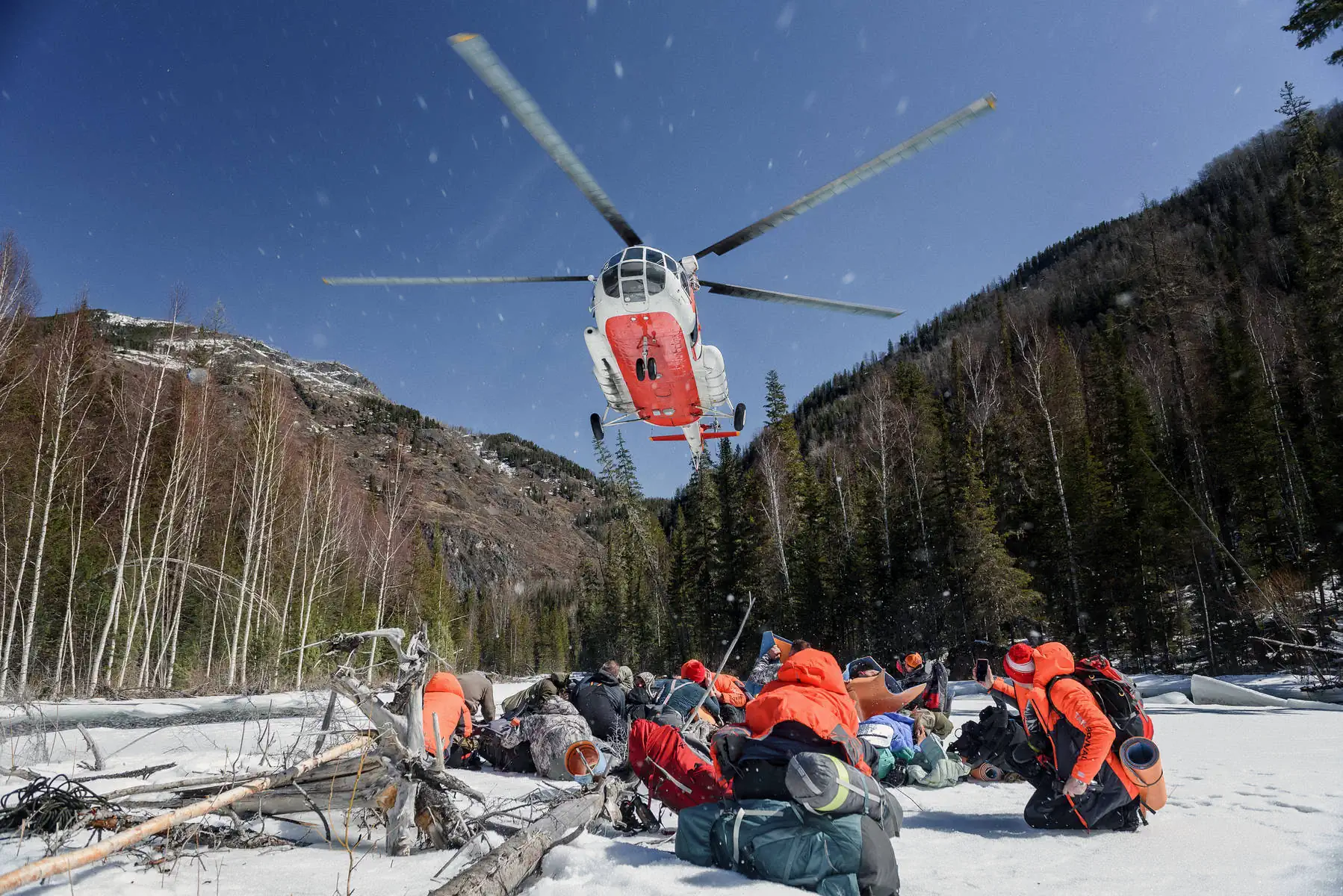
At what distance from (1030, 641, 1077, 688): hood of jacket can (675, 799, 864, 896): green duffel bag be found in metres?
2.07

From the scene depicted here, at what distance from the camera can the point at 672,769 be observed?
12.8ft

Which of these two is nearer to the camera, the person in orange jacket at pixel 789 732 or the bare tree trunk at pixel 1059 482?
the person in orange jacket at pixel 789 732

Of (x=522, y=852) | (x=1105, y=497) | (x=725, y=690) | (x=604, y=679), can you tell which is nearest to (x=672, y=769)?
(x=522, y=852)

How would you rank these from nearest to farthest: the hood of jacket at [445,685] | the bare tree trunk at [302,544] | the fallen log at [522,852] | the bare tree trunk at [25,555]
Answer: the fallen log at [522,852], the hood of jacket at [445,685], the bare tree trunk at [25,555], the bare tree trunk at [302,544]

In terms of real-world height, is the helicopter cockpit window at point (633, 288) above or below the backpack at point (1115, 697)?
above

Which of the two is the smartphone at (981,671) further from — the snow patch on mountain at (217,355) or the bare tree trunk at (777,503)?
the bare tree trunk at (777,503)

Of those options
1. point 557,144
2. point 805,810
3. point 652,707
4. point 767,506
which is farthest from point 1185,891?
point 767,506

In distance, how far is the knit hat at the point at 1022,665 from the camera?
425 centimetres

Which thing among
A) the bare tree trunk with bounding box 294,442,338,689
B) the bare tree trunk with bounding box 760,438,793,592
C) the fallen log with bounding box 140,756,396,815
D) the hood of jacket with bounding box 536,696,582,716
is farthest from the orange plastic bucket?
the bare tree trunk with bounding box 760,438,793,592

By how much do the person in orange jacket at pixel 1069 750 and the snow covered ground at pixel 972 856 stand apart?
0.13 meters

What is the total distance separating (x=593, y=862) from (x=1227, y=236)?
73032 millimetres

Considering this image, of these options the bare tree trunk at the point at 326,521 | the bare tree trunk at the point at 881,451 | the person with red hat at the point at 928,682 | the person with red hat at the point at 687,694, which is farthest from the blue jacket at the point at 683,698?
the bare tree trunk at the point at 881,451

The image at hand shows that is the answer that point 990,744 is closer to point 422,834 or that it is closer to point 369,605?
point 422,834

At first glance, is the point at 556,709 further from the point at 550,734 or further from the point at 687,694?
the point at 687,694
